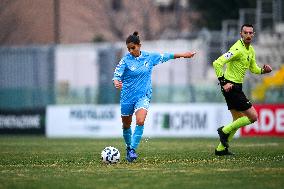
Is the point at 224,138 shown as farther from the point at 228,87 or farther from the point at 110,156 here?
the point at 110,156

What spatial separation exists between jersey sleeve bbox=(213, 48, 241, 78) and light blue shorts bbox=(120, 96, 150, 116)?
65.9 inches

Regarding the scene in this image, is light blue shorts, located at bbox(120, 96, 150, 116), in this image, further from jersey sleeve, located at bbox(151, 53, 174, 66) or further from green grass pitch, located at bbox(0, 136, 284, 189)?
green grass pitch, located at bbox(0, 136, 284, 189)

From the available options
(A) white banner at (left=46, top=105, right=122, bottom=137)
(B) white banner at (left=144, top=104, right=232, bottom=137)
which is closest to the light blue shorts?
(B) white banner at (left=144, top=104, right=232, bottom=137)

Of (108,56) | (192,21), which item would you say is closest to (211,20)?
(192,21)

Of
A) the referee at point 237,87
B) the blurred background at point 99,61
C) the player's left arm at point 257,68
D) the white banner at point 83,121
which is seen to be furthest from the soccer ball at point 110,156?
the blurred background at point 99,61

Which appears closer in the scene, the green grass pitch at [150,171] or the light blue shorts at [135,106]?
the green grass pitch at [150,171]

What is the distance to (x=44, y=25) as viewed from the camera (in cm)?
4175

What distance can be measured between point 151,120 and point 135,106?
15180 millimetres

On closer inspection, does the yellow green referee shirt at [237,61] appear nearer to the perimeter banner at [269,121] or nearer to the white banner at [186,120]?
the perimeter banner at [269,121]

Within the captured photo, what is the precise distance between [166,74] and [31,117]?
5600 mm

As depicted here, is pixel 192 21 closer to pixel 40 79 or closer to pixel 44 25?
pixel 44 25

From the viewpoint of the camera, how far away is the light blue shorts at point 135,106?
17.4 meters

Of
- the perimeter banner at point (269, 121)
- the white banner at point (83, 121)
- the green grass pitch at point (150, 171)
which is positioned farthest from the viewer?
the white banner at point (83, 121)

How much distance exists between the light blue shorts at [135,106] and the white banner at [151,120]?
43.6ft
